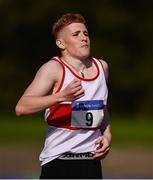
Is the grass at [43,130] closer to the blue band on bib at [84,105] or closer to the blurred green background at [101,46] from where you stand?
the blurred green background at [101,46]

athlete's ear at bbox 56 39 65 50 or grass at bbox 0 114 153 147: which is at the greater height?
athlete's ear at bbox 56 39 65 50

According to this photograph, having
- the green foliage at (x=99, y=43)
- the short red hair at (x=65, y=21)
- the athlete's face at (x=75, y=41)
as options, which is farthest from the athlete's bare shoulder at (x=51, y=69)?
the green foliage at (x=99, y=43)

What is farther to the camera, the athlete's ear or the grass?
the grass

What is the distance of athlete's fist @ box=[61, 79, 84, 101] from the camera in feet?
19.5

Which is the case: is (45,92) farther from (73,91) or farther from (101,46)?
(101,46)

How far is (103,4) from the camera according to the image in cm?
3050

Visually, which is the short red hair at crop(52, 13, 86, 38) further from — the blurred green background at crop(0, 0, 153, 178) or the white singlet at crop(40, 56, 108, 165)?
the blurred green background at crop(0, 0, 153, 178)

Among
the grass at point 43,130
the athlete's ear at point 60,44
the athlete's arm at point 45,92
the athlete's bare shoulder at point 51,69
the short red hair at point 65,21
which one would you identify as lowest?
the grass at point 43,130

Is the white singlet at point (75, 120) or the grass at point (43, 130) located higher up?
the white singlet at point (75, 120)

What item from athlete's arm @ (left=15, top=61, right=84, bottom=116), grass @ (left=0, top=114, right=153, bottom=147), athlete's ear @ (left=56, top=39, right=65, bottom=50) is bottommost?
grass @ (left=0, top=114, right=153, bottom=147)

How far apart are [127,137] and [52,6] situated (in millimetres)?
9139

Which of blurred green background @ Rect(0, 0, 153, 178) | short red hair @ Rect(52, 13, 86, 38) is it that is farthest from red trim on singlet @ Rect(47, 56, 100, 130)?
blurred green background @ Rect(0, 0, 153, 178)

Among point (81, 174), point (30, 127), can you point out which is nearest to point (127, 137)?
point (30, 127)

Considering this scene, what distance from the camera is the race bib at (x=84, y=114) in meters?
6.20
